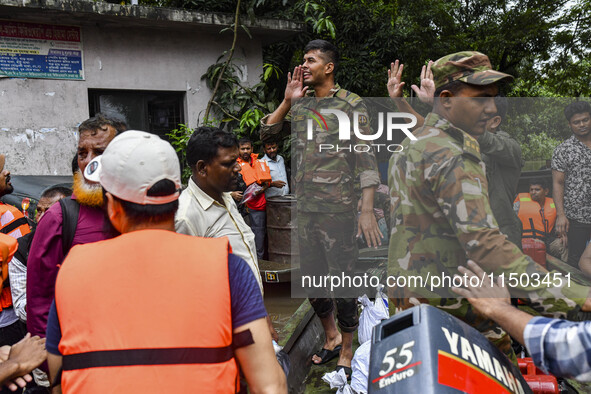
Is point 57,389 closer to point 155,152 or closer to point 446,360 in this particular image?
point 155,152

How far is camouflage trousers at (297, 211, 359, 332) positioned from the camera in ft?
11.7

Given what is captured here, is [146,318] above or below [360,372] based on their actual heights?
above

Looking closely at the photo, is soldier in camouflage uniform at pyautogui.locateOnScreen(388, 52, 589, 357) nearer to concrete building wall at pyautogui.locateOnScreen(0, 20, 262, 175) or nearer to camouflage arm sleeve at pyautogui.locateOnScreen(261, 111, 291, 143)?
camouflage arm sleeve at pyautogui.locateOnScreen(261, 111, 291, 143)

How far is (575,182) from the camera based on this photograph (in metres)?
4.74

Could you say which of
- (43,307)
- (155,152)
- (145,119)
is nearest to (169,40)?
(145,119)

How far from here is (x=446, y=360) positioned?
1546 mm

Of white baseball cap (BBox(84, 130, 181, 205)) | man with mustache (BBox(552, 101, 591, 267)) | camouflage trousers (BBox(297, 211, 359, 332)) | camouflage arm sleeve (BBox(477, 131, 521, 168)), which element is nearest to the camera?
white baseball cap (BBox(84, 130, 181, 205))

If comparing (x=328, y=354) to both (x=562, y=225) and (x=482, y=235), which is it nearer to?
(x=482, y=235)

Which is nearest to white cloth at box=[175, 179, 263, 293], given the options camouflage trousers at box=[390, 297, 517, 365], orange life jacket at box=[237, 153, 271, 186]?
camouflage trousers at box=[390, 297, 517, 365]

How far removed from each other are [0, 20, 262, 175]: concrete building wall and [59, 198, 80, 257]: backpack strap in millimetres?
4873

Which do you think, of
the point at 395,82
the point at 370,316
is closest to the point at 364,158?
the point at 395,82

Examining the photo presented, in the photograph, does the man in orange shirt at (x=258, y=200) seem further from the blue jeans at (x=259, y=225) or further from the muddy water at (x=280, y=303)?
the muddy water at (x=280, y=303)

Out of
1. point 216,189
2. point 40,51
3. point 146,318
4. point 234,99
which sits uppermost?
point 40,51

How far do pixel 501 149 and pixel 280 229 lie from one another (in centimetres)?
313
